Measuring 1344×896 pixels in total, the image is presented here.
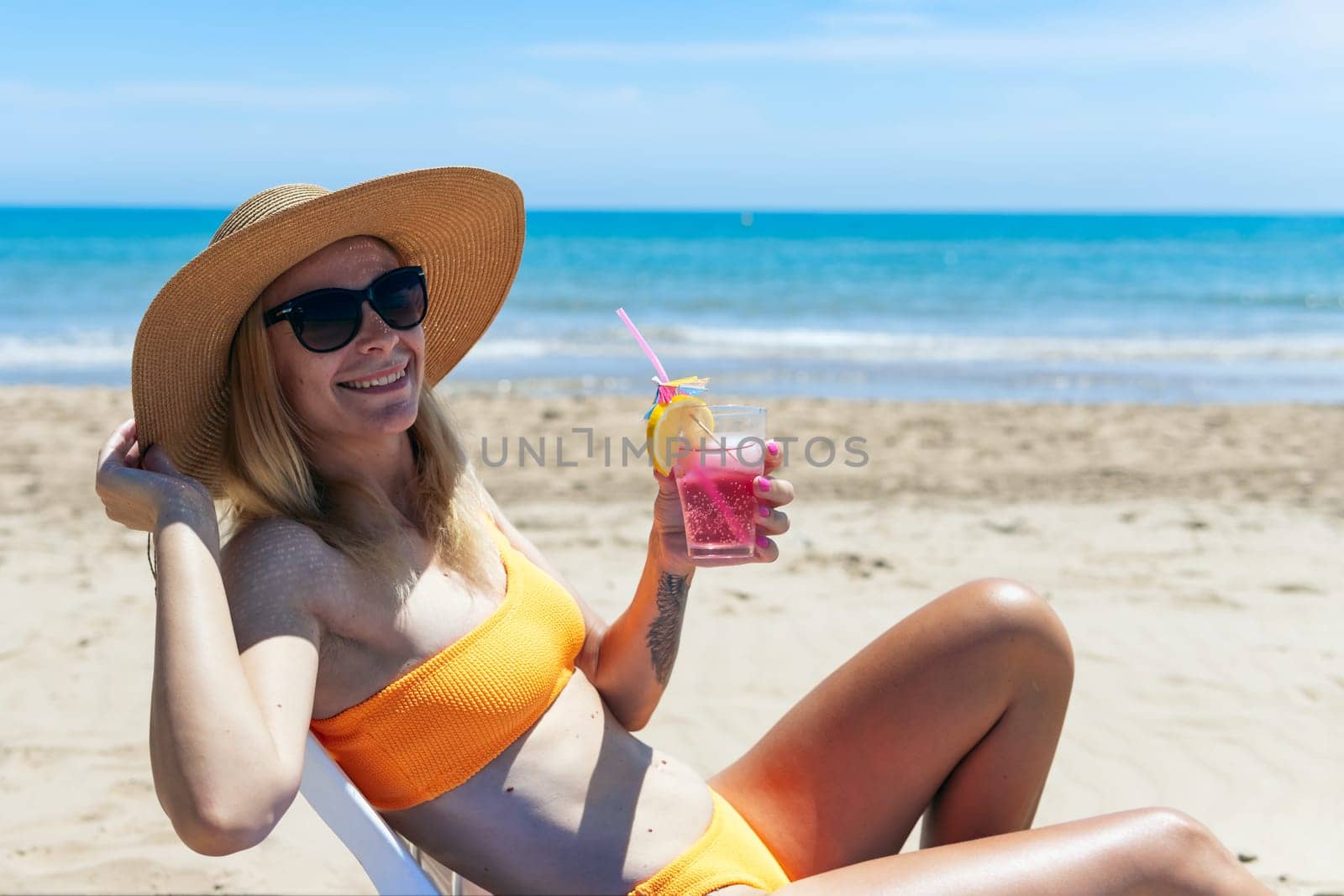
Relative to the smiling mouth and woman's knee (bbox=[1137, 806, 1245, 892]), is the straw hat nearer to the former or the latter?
the smiling mouth

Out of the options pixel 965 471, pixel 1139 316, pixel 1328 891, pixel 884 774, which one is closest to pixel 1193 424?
pixel 965 471

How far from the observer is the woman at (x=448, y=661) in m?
1.72

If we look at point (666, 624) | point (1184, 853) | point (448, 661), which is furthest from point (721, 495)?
point (1184, 853)

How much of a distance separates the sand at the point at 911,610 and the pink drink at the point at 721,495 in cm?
51

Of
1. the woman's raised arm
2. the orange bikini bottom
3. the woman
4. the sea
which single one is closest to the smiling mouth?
the woman

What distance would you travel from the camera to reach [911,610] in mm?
4809

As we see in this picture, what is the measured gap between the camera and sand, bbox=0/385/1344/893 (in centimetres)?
324

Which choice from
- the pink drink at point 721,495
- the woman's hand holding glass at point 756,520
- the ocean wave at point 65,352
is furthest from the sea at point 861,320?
the pink drink at point 721,495

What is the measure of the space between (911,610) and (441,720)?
322 centimetres

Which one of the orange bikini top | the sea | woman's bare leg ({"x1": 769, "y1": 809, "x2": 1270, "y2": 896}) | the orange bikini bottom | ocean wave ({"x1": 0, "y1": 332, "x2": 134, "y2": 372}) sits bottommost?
ocean wave ({"x1": 0, "y1": 332, "x2": 134, "y2": 372})

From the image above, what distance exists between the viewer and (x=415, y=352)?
2.18 metres

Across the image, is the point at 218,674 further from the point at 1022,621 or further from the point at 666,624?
the point at 1022,621

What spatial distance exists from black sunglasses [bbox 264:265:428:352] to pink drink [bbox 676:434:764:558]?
1.82ft

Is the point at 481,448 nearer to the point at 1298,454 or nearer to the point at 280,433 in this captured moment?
the point at 1298,454
